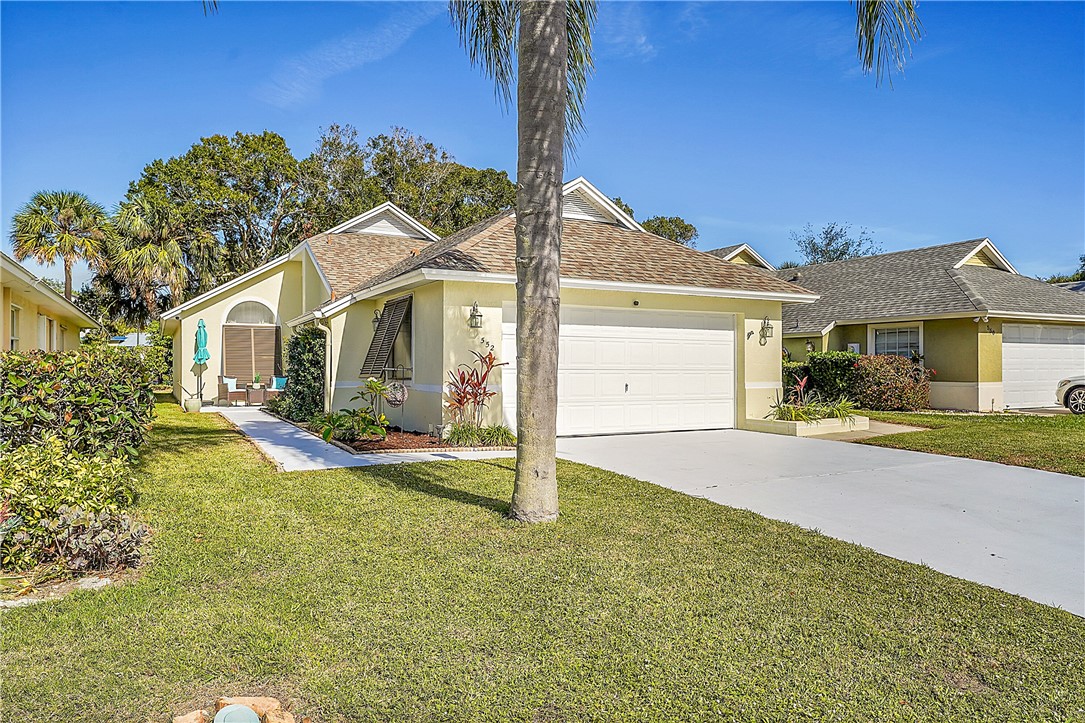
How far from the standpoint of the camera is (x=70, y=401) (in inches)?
240

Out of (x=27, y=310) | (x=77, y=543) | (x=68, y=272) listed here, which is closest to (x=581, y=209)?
(x=77, y=543)

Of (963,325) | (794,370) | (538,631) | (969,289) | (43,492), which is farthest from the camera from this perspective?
(794,370)

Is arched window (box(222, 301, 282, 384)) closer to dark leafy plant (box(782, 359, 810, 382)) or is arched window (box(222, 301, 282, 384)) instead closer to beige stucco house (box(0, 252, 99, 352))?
beige stucco house (box(0, 252, 99, 352))

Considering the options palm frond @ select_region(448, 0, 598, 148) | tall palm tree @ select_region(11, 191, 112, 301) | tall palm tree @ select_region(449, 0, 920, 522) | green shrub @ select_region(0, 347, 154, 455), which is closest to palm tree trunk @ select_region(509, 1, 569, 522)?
tall palm tree @ select_region(449, 0, 920, 522)

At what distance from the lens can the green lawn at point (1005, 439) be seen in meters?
9.44

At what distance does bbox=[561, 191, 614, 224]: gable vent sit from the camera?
15.8 m

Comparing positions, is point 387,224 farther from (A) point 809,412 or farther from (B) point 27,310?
(A) point 809,412

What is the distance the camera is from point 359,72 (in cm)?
1297

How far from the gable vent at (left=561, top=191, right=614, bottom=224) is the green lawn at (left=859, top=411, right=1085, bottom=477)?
8032 millimetres

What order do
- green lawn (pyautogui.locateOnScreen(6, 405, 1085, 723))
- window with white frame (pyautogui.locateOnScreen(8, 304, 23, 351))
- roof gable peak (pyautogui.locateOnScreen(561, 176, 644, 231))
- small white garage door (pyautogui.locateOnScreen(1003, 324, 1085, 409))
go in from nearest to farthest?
green lawn (pyautogui.locateOnScreen(6, 405, 1085, 723))
window with white frame (pyautogui.locateOnScreen(8, 304, 23, 351))
roof gable peak (pyautogui.locateOnScreen(561, 176, 644, 231))
small white garage door (pyautogui.locateOnScreen(1003, 324, 1085, 409))

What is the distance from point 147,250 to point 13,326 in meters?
12.7

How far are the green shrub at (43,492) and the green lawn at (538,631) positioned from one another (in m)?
0.62

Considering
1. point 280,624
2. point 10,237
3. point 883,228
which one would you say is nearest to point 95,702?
point 280,624

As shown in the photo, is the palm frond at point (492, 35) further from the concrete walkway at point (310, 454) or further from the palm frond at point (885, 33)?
the concrete walkway at point (310, 454)
